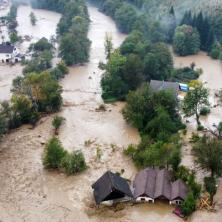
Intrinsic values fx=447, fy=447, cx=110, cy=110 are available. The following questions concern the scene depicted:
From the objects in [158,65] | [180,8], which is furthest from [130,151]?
[180,8]

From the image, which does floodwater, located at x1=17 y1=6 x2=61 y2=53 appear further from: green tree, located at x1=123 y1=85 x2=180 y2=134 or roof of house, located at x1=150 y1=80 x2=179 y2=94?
green tree, located at x1=123 y1=85 x2=180 y2=134

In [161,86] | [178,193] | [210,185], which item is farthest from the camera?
[161,86]

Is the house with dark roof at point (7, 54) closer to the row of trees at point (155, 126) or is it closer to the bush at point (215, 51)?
the row of trees at point (155, 126)

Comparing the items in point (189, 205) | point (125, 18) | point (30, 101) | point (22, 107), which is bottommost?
point (22, 107)

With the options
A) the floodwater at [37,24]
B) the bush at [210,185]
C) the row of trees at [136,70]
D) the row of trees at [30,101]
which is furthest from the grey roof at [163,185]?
the floodwater at [37,24]

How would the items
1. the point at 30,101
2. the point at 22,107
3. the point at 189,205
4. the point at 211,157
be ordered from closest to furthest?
the point at 189,205, the point at 211,157, the point at 22,107, the point at 30,101

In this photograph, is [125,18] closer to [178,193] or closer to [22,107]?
[22,107]

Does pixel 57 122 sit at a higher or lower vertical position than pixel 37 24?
higher

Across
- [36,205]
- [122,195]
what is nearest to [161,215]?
[122,195]
